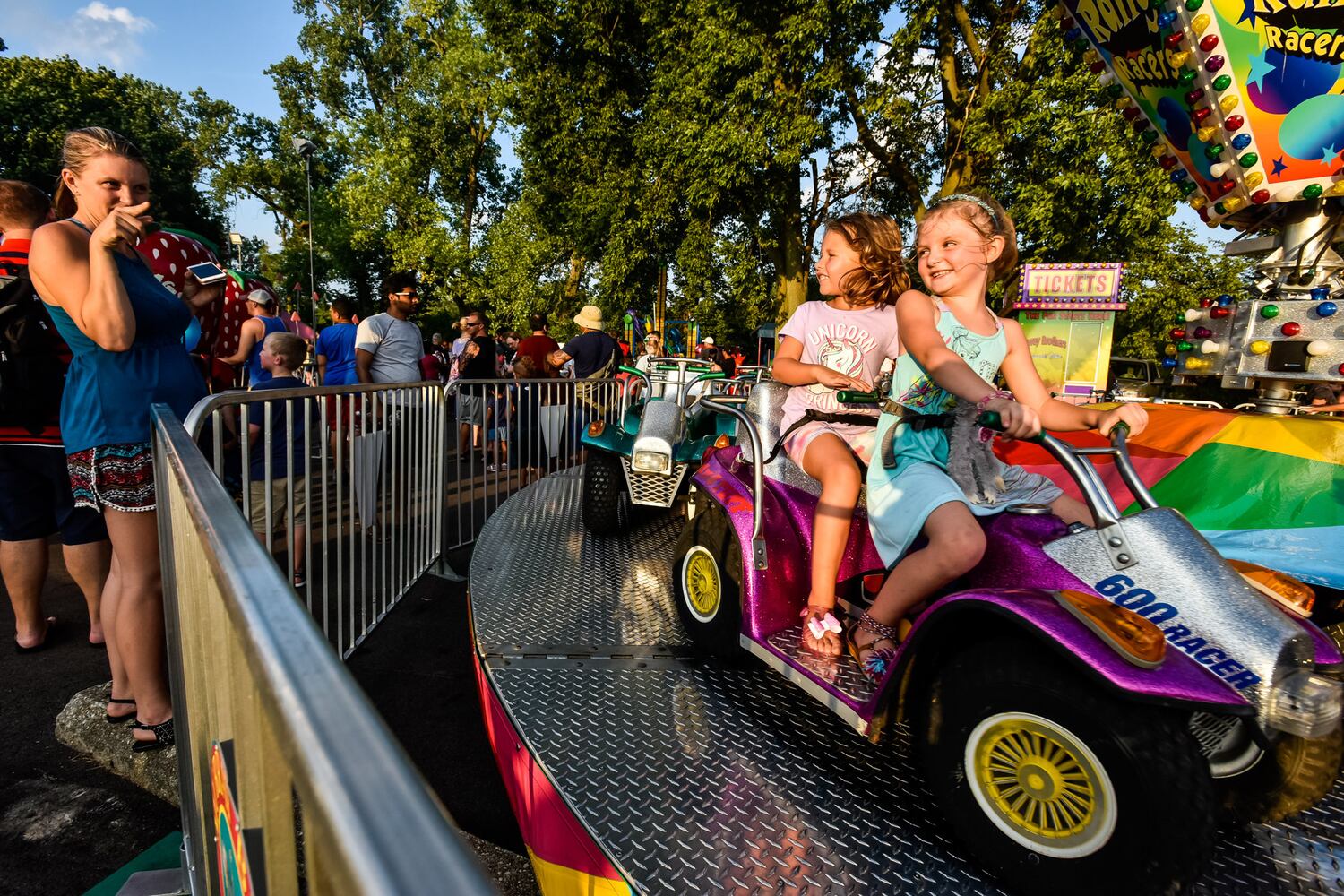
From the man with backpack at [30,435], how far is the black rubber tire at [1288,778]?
12.6ft

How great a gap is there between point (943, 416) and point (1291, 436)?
2.05m

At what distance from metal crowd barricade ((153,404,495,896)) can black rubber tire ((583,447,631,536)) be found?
2887mm

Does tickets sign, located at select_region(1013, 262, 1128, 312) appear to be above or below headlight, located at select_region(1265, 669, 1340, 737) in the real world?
above

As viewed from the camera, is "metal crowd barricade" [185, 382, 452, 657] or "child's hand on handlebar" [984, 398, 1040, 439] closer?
"child's hand on handlebar" [984, 398, 1040, 439]

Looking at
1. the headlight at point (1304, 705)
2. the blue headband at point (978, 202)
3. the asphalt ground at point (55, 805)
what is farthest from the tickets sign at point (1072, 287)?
the asphalt ground at point (55, 805)

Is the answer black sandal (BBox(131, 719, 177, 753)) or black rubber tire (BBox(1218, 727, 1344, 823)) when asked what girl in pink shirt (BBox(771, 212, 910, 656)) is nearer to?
black rubber tire (BBox(1218, 727, 1344, 823))

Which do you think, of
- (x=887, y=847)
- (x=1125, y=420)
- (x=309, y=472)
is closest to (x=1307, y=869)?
(x=887, y=847)

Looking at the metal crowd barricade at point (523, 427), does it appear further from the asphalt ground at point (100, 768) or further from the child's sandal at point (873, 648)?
the child's sandal at point (873, 648)

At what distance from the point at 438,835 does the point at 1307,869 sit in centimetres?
207

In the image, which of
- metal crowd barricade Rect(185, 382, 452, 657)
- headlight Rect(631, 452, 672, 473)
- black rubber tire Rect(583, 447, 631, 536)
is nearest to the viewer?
metal crowd barricade Rect(185, 382, 452, 657)

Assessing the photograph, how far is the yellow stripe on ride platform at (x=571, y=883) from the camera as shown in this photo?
56.6 inches

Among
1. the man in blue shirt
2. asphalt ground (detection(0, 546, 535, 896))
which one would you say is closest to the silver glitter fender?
asphalt ground (detection(0, 546, 535, 896))

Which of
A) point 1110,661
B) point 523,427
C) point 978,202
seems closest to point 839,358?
point 978,202

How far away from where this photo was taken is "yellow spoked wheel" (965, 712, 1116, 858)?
1348mm
